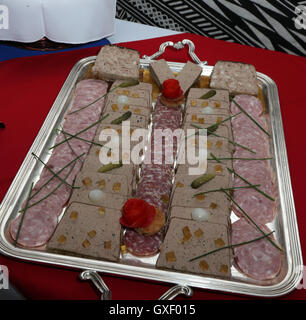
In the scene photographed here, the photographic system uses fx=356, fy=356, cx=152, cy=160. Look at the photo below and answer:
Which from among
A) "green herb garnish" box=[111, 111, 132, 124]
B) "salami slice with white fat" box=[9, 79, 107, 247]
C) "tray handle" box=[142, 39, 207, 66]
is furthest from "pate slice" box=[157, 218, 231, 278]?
"tray handle" box=[142, 39, 207, 66]

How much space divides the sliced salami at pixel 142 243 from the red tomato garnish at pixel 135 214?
0.09 metres

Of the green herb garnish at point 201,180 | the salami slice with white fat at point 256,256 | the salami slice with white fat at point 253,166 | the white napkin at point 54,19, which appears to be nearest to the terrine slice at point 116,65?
the white napkin at point 54,19

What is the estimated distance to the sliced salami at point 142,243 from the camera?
6.92 ft

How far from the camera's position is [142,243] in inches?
83.7

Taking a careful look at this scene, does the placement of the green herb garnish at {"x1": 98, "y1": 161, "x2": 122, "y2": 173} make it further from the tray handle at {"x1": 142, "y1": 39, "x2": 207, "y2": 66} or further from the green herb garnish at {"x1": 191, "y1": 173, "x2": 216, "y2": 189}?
the tray handle at {"x1": 142, "y1": 39, "x2": 207, "y2": 66}

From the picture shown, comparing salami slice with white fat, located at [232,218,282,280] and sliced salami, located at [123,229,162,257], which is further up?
salami slice with white fat, located at [232,218,282,280]

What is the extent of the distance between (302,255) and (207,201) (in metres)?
0.66

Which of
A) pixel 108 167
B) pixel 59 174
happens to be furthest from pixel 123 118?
pixel 59 174

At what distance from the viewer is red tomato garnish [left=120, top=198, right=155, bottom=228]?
2.03m

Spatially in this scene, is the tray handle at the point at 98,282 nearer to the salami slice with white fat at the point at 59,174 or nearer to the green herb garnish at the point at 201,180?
the salami slice with white fat at the point at 59,174

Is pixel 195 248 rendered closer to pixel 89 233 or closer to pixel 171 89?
pixel 89 233

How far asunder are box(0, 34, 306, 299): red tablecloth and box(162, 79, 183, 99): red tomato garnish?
0.71 metres

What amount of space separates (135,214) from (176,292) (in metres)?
0.48
